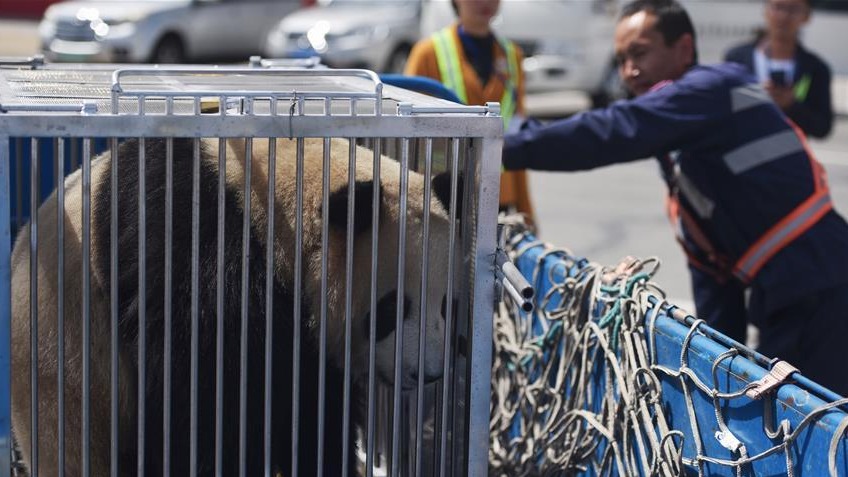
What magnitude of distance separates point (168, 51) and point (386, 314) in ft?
51.5

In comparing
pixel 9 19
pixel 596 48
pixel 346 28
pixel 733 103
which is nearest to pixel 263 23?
pixel 346 28

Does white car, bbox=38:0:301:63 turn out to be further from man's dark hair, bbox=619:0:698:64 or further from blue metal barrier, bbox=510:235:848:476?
blue metal barrier, bbox=510:235:848:476

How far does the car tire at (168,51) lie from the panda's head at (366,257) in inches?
599

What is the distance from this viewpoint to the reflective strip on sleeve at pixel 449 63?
552 centimetres

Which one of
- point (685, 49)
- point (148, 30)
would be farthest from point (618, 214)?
point (148, 30)

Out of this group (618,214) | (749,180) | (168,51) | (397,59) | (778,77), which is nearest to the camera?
(749,180)

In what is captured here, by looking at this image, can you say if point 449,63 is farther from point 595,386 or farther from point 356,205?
point 356,205

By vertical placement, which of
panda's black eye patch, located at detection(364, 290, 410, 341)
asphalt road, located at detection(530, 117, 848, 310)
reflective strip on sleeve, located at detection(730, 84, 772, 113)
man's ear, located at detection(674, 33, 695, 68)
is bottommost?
asphalt road, located at detection(530, 117, 848, 310)

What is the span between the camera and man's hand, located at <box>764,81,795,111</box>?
19.8 feet

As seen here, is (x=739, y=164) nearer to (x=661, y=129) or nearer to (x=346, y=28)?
(x=661, y=129)

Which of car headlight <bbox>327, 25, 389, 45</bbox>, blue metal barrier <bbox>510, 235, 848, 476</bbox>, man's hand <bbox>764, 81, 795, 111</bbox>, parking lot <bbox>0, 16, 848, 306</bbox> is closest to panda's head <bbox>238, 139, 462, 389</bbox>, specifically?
blue metal barrier <bbox>510, 235, 848, 476</bbox>

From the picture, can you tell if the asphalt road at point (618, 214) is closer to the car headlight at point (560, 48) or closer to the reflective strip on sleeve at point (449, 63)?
the reflective strip on sleeve at point (449, 63)

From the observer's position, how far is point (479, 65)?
569 cm

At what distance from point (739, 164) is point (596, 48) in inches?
458
